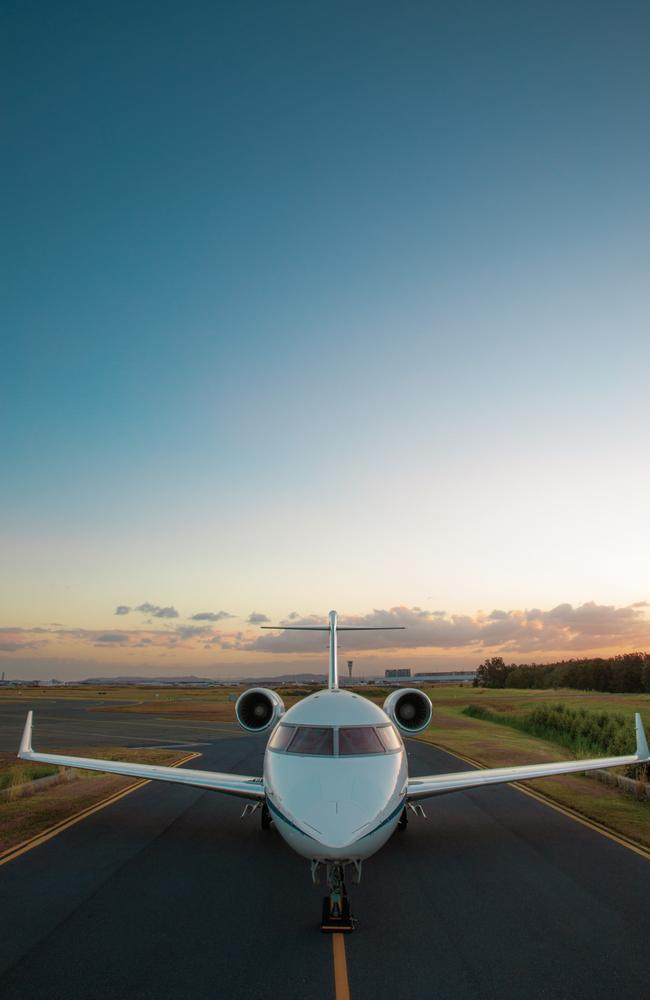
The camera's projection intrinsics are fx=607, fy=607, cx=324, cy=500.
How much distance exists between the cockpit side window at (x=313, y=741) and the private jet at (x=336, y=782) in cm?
2

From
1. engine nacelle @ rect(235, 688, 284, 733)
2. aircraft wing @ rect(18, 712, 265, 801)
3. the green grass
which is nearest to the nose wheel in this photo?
aircraft wing @ rect(18, 712, 265, 801)

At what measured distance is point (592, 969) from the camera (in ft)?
22.9

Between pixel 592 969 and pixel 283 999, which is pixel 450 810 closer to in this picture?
pixel 592 969

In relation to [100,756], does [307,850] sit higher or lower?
higher

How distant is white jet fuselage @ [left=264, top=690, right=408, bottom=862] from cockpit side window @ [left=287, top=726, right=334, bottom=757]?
0.05 feet

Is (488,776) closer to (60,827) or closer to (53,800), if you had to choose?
(60,827)

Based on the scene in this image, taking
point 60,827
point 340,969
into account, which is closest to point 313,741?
point 340,969

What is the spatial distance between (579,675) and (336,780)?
109 meters

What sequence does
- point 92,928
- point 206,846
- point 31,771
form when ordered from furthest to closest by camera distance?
point 31,771, point 206,846, point 92,928

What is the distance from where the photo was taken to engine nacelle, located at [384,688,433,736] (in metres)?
14.5

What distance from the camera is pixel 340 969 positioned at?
22.8ft

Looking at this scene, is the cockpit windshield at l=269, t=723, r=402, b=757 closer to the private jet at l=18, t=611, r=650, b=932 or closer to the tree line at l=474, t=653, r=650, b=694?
the private jet at l=18, t=611, r=650, b=932

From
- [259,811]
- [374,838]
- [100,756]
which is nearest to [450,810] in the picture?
[259,811]

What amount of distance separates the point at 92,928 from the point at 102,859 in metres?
3.49
